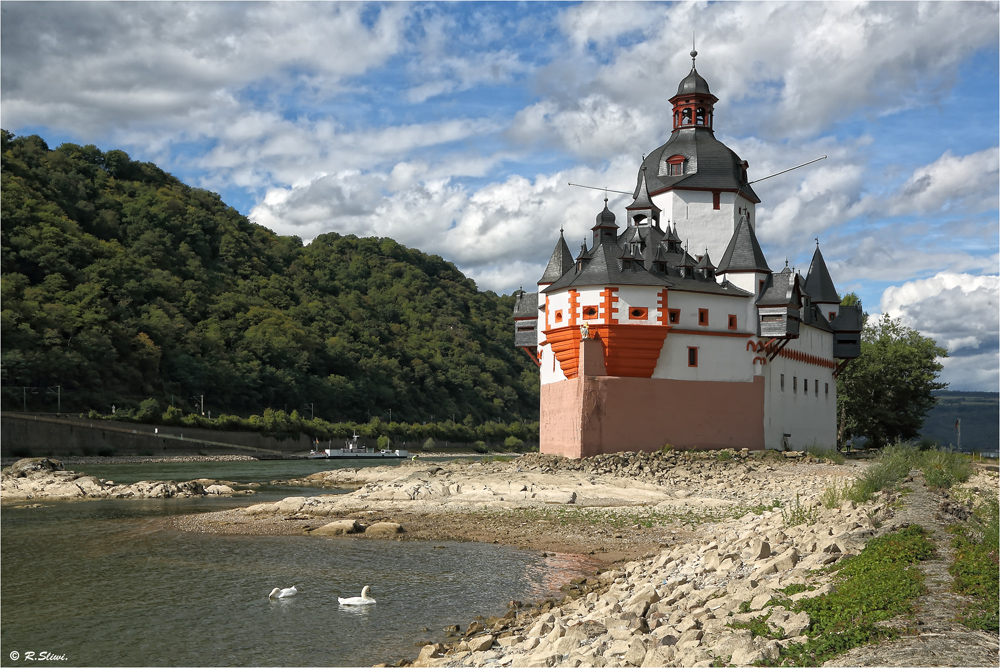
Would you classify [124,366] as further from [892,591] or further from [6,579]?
[892,591]

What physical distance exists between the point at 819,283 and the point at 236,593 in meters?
44.2

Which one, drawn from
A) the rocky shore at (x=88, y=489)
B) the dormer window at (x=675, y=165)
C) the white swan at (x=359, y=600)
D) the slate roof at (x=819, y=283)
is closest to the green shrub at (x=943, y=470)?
the white swan at (x=359, y=600)

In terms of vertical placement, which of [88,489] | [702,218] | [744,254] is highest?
[702,218]

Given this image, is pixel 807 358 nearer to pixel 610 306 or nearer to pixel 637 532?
pixel 610 306

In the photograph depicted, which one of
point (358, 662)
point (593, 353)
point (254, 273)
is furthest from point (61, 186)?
point (358, 662)

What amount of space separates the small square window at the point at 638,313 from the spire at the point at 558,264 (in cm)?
722

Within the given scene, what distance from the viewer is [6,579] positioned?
59.9ft

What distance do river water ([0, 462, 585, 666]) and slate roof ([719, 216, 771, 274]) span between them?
26864 mm

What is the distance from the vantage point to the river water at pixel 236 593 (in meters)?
13.0

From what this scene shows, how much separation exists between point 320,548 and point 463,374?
115010mm

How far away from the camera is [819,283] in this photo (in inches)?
2099

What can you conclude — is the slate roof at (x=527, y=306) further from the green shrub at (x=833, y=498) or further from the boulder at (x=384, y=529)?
the green shrub at (x=833, y=498)

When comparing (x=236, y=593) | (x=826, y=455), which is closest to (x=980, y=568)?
(x=236, y=593)

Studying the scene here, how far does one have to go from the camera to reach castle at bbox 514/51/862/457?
40.3 m
